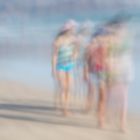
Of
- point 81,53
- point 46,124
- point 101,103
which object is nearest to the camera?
point 101,103

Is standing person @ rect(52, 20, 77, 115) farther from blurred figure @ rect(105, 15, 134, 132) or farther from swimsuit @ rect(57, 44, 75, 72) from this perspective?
blurred figure @ rect(105, 15, 134, 132)

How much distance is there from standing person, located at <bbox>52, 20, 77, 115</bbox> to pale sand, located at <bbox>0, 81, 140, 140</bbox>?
1.86ft

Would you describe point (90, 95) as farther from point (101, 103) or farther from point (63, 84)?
point (101, 103)

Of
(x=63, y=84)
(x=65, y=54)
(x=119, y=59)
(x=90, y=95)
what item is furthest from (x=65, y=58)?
(x=119, y=59)

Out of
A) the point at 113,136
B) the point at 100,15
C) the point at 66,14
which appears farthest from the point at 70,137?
the point at 66,14

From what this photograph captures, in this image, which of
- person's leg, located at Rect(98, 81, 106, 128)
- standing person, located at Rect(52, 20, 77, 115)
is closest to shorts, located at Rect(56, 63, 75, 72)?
standing person, located at Rect(52, 20, 77, 115)

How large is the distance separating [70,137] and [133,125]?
3.76 feet

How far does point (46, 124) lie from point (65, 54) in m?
0.98

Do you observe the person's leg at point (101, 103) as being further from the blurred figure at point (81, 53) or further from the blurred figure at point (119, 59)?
the blurred figure at point (81, 53)

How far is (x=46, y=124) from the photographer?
8.12 metres

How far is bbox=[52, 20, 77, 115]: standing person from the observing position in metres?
8.44

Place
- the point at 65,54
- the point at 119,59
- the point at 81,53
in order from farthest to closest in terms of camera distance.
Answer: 1. the point at 81,53
2. the point at 65,54
3. the point at 119,59

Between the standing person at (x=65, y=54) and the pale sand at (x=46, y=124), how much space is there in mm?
566

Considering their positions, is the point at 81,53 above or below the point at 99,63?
above
